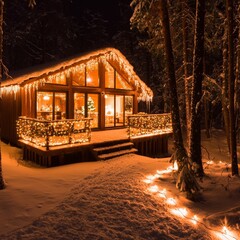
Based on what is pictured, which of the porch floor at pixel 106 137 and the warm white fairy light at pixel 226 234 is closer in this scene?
the warm white fairy light at pixel 226 234

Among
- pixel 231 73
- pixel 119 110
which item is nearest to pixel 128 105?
pixel 119 110

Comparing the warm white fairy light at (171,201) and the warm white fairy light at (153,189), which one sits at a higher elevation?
the warm white fairy light at (153,189)

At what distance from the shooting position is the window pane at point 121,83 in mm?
18547

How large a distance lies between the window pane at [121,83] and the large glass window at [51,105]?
4.42 m

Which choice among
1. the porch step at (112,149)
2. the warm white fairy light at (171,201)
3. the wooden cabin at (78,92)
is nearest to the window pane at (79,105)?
the wooden cabin at (78,92)

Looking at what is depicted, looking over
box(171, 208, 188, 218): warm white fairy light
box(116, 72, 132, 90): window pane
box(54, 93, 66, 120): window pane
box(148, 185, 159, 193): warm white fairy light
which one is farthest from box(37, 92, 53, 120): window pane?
box(171, 208, 188, 218): warm white fairy light

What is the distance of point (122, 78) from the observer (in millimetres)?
18812

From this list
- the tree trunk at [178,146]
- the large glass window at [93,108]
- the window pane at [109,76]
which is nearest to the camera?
the tree trunk at [178,146]

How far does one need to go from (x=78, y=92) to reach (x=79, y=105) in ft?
2.70

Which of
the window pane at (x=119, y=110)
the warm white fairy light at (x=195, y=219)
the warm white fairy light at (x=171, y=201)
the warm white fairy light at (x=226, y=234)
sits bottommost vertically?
the warm white fairy light at (x=226, y=234)

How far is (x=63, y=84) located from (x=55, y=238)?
11549 mm

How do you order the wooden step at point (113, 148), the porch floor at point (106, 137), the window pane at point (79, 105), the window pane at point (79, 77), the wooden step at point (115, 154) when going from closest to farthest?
the wooden step at point (115, 154) < the wooden step at point (113, 148) < the porch floor at point (106, 137) < the window pane at point (79, 77) < the window pane at point (79, 105)

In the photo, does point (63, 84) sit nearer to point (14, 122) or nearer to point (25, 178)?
point (14, 122)

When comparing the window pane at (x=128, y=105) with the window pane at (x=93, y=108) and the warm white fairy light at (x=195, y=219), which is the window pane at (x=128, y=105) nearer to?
the window pane at (x=93, y=108)
